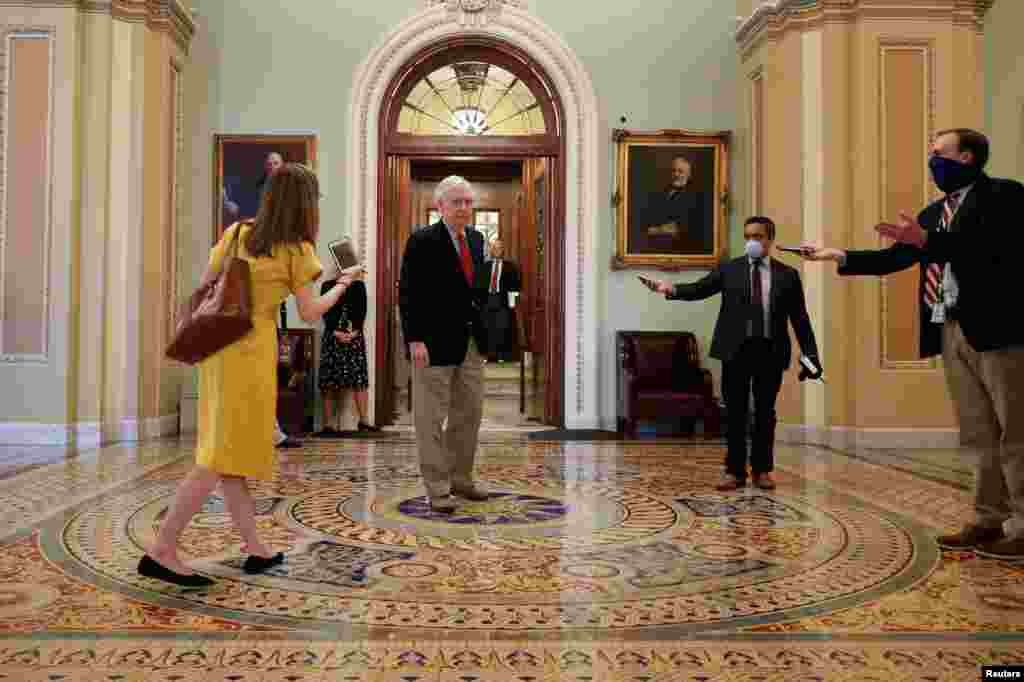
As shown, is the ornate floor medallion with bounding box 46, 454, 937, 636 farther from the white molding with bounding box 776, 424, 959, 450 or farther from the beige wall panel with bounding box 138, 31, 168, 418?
the beige wall panel with bounding box 138, 31, 168, 418

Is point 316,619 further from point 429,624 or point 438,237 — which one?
point 438,237

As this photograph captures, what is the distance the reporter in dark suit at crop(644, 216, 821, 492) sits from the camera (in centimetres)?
431

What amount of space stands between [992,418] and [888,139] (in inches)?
159

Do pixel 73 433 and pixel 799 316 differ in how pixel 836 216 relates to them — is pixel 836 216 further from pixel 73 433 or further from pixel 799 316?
pixel 73 433

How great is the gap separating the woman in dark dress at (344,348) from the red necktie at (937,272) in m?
4.79

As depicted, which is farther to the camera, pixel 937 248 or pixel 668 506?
pixel 668 506

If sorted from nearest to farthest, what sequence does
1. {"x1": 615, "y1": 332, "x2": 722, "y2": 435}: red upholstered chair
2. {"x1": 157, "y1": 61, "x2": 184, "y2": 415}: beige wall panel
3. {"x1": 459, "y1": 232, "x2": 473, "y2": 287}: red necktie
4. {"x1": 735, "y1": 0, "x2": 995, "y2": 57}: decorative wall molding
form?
{"x1": 459, "y1": 232, "x2": 473, "y2": 287}: red necktie < {"x1": 735, "y1": 0, "x2": 995, "y2": 57}: decorative wall molding < {"x1": 157, "y1": 61, "x2": 184, "y2": 415}: beige wall panel < {"x1": 615, "y1": 332, "x2": 722, "y2": 435}: red upholstered chair

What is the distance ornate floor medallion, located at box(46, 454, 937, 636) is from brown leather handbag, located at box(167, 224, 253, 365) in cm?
77

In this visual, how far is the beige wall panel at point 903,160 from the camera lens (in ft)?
20.8

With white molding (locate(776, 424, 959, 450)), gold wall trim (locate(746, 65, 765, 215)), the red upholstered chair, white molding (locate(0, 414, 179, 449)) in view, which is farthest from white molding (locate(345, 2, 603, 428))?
white molding (locate(776, 424, 959, 450))

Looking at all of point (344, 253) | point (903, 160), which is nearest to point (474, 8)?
point (344, 253)

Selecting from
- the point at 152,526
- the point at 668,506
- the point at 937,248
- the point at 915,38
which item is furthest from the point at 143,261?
the point at 915,38

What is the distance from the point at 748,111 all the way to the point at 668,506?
4866mm

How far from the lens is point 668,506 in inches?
155
